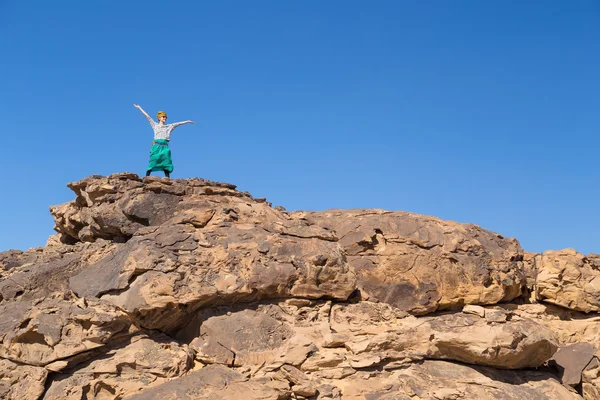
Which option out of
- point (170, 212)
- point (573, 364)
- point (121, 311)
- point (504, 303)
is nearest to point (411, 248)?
point (504, 303)

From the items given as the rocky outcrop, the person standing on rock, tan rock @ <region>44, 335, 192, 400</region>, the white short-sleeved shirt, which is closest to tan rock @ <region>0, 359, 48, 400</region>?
the rocky outcrop

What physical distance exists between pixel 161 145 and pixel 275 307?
5.06 meters

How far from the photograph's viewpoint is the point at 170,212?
11391mm

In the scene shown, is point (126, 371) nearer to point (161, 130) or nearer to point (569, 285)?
point (161, 130)

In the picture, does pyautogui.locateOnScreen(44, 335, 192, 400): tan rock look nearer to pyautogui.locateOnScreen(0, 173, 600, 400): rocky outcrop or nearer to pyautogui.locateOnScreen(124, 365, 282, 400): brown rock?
pyautogui.locateOnScreen(0, 173, 600, 400): rocky outcrop

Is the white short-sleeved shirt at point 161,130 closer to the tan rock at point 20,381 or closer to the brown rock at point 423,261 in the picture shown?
the brown rock at point 423,261

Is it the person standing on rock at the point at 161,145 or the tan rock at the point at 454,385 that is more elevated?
the person standing on rock at the point at 161,145

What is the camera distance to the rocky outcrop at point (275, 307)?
930 cm

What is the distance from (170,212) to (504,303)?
678 centimetres

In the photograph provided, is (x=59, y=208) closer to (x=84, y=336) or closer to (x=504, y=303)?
(x=84, y=336)

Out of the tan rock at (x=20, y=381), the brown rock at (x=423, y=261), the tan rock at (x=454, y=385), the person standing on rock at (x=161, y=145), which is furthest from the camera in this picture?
the person standing on rock at (x=161, y=145)

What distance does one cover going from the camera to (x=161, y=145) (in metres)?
13.5

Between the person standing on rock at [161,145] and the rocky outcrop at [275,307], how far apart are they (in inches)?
54.9

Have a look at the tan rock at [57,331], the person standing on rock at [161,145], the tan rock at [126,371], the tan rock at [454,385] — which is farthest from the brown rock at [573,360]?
the person standing on rock at [161,145]
